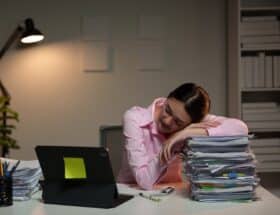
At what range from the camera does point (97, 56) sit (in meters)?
3.49

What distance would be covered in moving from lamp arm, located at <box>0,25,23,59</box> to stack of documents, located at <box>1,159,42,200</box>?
182cm

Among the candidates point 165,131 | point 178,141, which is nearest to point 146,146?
point 165,131

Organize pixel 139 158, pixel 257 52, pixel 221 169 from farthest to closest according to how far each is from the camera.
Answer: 1. pixel 257 52
2. pixel 139 158
3. pixel 221 169

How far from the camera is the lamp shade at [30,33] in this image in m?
3.25

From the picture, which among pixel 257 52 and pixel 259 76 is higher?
pixel 257 52

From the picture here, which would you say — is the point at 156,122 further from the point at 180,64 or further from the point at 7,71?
the point at 7,71

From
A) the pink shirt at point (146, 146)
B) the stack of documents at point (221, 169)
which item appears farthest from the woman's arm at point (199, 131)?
the stack of documents at point (221, 169)

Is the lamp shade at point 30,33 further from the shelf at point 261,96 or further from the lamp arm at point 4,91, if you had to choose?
the shelf at point 261,96

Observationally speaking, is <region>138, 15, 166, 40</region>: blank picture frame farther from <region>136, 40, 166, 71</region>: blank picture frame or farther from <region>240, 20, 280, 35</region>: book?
<region>240, 20, 280, 35</region>: book

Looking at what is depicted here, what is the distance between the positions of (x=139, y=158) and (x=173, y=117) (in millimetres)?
225

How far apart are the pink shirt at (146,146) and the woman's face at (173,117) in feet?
0.24

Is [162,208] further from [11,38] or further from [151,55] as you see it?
[11,38]

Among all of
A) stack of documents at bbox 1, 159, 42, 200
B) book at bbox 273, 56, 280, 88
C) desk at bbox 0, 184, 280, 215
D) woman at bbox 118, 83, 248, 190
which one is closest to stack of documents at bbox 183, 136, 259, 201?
desk at bbox 0, 184, 280, 215

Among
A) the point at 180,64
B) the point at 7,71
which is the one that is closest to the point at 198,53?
the point at 180,64
